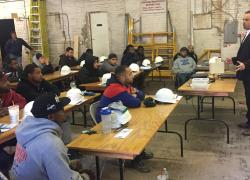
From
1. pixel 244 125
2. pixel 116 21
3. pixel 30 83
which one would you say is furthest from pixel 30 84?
pixel 116 21

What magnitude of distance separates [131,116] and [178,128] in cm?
208

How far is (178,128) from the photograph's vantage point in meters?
5.12

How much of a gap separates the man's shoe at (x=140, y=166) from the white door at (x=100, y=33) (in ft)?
24.9

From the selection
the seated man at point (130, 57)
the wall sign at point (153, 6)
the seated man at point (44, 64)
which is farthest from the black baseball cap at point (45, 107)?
the wall sign at point (153, 6)

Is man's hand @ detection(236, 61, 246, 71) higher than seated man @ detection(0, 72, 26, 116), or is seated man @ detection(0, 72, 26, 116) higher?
man's hand @ detection(236, 61, 246, 71)

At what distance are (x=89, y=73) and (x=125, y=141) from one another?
3679 millimetres

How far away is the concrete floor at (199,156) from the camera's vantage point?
3518 mm

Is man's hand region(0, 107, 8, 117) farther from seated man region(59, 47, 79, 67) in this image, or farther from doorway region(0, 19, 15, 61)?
doorway region(0, 19, 15, 61)

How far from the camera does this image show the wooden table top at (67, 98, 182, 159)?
7.75 feet

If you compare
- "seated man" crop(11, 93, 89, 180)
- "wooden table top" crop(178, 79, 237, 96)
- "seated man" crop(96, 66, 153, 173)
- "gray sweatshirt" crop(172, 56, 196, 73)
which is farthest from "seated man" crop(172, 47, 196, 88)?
"seated man" crop(11, 93, 89, 180)

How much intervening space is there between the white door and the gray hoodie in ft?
29.9

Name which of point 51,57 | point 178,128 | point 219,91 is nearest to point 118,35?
point 51,57

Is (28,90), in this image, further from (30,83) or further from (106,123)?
(106,123)

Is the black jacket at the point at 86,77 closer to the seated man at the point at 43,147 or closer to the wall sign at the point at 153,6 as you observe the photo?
the seated man at the point at 43,147
